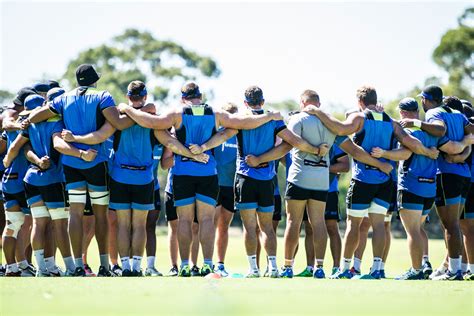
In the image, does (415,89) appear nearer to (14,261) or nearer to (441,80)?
(441,80)

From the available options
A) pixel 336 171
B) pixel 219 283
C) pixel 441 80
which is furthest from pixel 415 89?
pixel 219 283

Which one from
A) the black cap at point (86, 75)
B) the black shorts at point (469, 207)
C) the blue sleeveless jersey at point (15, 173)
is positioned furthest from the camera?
the black shorts at point (469, 207)

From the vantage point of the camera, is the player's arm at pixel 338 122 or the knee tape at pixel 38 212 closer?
the knee tape at pixel 38 212

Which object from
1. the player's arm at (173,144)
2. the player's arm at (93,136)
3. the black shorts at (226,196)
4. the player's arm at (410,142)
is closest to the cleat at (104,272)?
the player's arm at (93,136)

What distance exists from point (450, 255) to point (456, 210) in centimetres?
71

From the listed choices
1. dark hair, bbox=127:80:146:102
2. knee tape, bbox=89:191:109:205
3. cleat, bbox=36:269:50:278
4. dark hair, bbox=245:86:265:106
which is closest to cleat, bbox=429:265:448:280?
dark hair, bbox=245:86:265:106

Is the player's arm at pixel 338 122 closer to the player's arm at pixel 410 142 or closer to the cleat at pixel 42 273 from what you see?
the player's arm at pixel 410 142

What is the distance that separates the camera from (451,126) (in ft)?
43.4

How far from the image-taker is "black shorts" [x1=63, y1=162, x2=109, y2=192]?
1194 centimetres

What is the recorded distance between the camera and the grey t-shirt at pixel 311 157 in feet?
41.0

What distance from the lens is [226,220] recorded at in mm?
13781

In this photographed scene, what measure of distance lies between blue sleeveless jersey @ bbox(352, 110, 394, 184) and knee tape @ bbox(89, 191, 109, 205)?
3.74 meters

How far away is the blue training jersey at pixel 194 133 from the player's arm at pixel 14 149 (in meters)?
2.31

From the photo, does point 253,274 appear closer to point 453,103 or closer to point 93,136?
point 93,136
